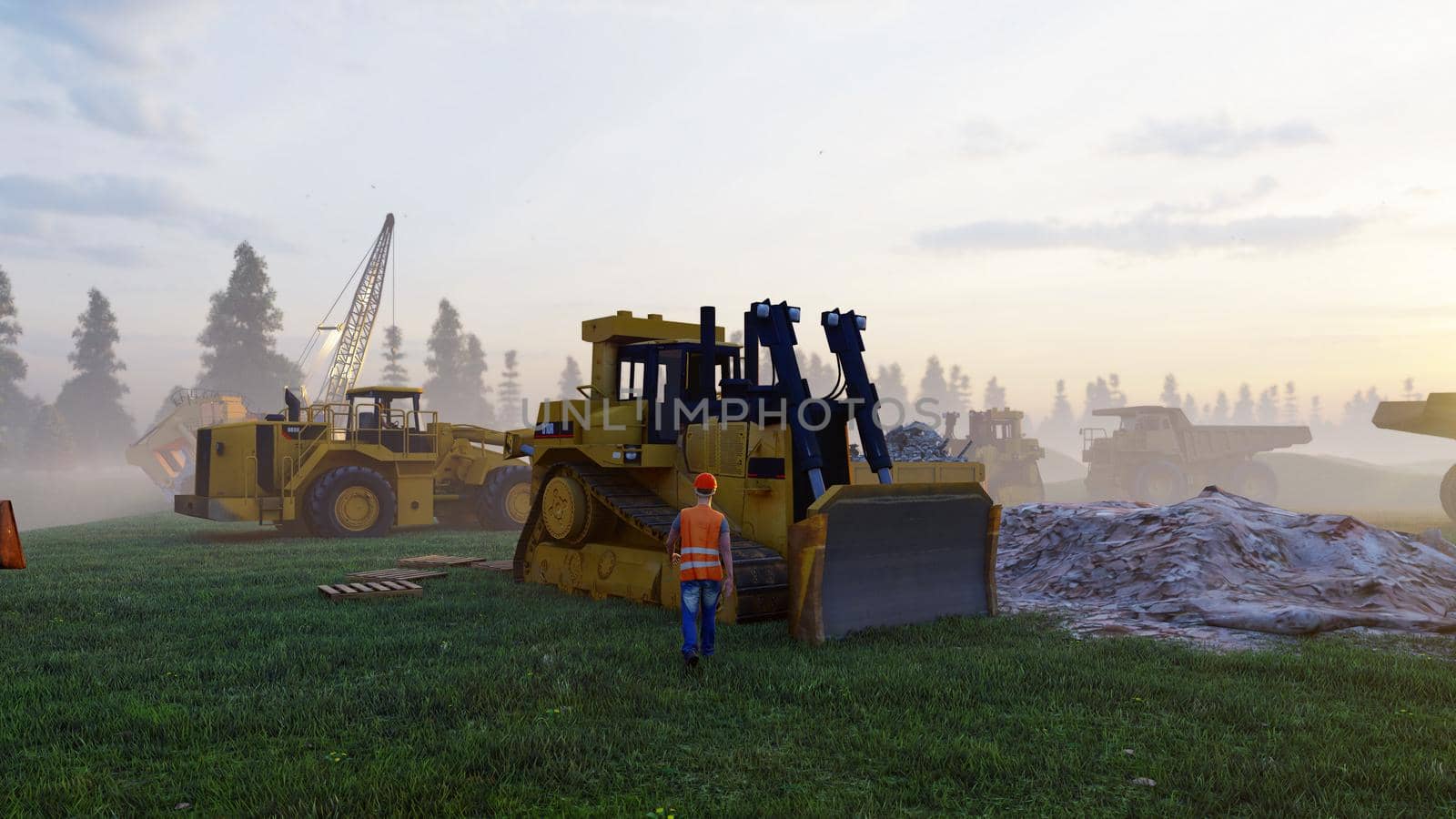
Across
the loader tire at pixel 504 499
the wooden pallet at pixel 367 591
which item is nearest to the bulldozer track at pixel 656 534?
the wooden pallet at pixel 367 591

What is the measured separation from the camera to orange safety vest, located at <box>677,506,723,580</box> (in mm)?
7133

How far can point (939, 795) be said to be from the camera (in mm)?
4625

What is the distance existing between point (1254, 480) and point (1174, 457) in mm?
4727

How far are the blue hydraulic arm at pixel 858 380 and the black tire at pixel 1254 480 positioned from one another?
31.4 metres

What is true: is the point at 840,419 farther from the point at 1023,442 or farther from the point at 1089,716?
the point at 1023,442

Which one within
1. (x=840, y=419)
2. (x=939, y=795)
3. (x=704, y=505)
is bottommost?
(x=939, y=795)

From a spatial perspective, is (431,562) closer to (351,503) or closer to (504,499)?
(351,503)

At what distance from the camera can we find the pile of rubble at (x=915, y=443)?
2233 cm

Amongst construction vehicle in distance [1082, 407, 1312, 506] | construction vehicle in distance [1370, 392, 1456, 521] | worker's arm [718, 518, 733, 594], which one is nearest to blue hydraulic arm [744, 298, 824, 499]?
worker's arm [718, 518, 733, 594]

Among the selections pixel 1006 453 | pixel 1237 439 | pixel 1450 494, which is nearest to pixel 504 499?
pixel 1006 453

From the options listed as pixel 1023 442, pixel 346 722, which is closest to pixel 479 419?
pixel 1023 442

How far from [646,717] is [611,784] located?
A: 115 cm

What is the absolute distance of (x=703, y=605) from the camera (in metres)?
7.18

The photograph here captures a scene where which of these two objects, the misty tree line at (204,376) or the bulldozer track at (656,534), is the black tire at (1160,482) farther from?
the misty tree line at (204,376)
